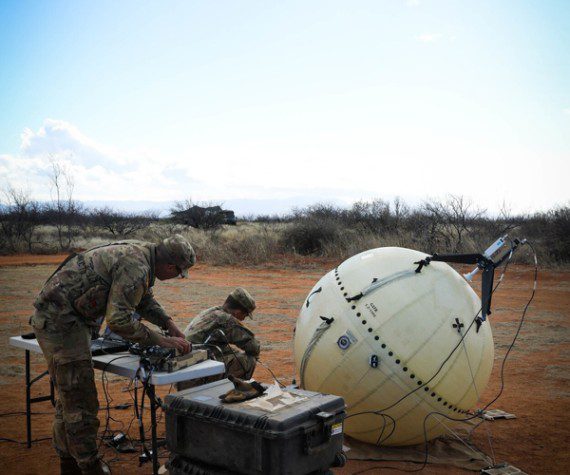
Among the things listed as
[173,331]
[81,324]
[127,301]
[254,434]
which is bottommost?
[254,434]

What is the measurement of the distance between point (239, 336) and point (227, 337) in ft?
0.44

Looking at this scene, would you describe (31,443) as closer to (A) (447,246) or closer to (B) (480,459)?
(B) (480,459)

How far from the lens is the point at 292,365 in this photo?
8.57 meters

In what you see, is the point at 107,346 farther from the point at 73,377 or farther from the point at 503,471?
the point at 503,471

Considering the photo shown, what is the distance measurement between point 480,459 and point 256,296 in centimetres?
1064

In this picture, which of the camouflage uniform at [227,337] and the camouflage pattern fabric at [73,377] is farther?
the camouflage uniform at [227,337]

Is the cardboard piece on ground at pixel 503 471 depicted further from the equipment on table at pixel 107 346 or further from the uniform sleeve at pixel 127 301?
the equipment on table at pixel 107 346

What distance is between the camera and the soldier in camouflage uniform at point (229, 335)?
5910 millimetres

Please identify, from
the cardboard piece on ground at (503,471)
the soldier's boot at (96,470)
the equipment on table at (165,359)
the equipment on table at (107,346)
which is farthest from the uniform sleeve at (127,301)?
the cardboard piece on ground at (503,471)

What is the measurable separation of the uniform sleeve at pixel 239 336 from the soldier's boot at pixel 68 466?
6.47 ft

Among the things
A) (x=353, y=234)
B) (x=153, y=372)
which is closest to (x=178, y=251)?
(x=153, y=372)

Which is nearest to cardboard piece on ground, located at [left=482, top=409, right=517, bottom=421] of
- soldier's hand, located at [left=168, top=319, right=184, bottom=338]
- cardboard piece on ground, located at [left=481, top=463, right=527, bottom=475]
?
cardboard piece on ground, located at [left=481, top=463, right=527, bottom=475]

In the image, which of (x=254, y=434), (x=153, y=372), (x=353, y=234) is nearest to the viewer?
(x=254, y=434)

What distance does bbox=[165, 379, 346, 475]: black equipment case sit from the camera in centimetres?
338
